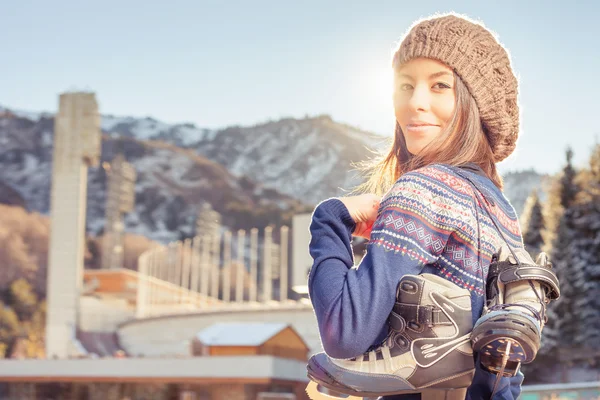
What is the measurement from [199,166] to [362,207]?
93.1 meters

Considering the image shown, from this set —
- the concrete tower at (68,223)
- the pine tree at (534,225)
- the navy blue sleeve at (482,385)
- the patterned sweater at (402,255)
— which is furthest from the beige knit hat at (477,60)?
the concrete tower at (68,223)

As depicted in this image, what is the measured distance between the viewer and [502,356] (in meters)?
1.11

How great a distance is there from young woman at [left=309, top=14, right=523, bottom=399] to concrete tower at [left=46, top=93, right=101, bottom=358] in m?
28.1

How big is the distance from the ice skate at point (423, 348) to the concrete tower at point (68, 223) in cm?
2823

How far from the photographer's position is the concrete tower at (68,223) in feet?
94.3

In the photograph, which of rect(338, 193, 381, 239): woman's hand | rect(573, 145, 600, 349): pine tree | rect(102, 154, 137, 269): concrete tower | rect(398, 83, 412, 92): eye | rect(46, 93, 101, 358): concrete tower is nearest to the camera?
rect(338, 193, 381, 239): woman's hand

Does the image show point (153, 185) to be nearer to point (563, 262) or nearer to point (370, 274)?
point (563, 262)

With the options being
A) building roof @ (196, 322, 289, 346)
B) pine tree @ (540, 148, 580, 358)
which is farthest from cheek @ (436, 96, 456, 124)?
pine tree @ (540, 148, 580, 358)

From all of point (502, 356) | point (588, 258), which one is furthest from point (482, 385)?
point (588, 258)

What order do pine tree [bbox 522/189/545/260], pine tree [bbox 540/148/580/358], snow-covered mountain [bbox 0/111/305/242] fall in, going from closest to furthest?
pine tree [bbox 540/148/580/358], pine tree [bbox 522/189/545/260], snow-covered mountain [bbox 0/111/305/242]

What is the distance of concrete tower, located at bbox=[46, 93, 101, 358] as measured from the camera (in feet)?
94.3

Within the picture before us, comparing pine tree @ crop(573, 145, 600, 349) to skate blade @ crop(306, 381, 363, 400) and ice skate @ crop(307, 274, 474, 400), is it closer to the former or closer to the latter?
skate blade @ crop(306, 381, 363, 400)

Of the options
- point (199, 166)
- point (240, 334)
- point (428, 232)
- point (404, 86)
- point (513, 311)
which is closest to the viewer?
point (513, 311)

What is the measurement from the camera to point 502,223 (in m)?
1.29
